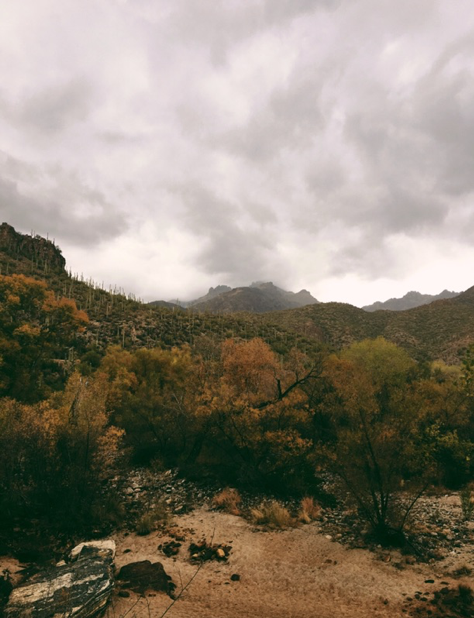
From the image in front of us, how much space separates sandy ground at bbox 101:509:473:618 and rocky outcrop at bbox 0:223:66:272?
6245 centimetres

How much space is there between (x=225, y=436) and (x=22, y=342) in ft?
44.9

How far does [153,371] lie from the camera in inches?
1193

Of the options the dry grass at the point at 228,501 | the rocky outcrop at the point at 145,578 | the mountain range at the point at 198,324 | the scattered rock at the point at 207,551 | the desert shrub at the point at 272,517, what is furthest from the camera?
the mountain range at the point at 198,324

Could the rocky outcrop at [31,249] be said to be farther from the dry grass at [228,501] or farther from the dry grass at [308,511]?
the dry grass at [308,511]

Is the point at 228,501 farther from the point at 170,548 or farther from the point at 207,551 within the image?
the point at 170,548

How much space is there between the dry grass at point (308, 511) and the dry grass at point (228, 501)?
3.00m

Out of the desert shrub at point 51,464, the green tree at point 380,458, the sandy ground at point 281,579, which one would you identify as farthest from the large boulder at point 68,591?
the green tree at point 380,458

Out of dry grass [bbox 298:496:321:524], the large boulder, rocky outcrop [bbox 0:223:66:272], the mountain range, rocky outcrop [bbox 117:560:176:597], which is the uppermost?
rocky outcrop [bbox 0:223:66:272]

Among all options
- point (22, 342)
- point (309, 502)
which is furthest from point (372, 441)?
point (22, 342)

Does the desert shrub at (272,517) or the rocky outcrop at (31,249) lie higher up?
the rocky outcrop at (31,249)

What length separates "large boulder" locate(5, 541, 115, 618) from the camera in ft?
25.5

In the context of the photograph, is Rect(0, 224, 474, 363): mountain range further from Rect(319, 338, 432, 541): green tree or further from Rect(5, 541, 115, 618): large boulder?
Rect(5, 541, 115, 618): large boulder

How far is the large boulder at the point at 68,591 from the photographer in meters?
7.77

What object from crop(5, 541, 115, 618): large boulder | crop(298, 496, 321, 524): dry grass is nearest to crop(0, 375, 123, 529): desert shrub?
crop(5, 541, 115, 618): large boulder
